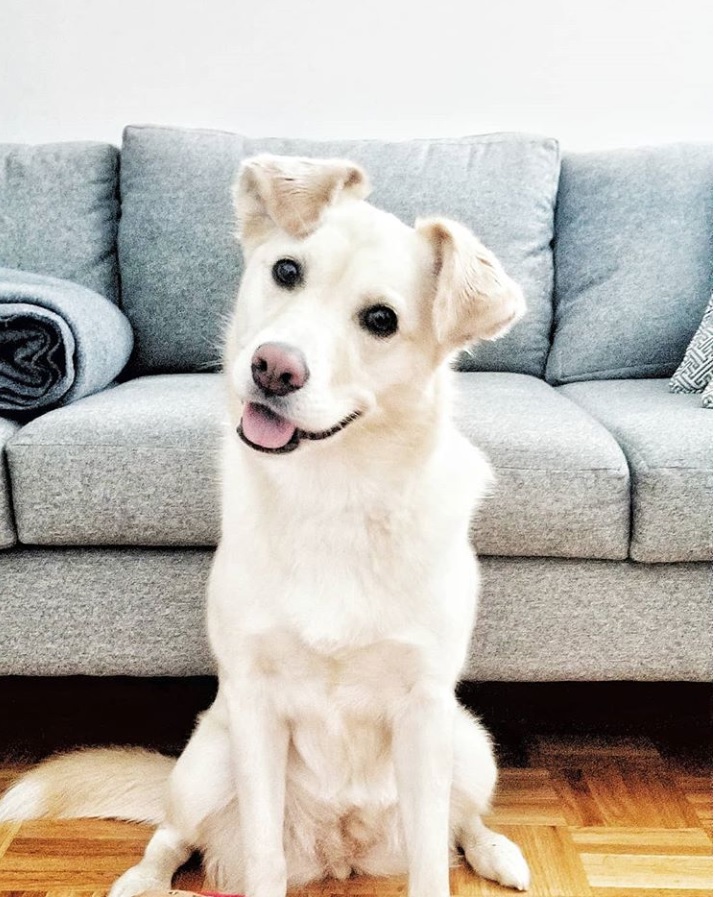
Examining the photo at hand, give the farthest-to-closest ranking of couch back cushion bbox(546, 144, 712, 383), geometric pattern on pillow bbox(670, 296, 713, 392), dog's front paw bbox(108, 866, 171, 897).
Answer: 1. couch back cushion bbox(546, 144, 712, 383)
2. geometric pattern on pillow bbox(670, 296, 713, 392)
3. dog's front paw bbox(108, 866, 171, 897)

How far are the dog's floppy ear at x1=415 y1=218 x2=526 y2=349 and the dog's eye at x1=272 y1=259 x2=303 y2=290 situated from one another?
188mm

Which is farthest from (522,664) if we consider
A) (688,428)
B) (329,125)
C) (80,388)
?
(329,125)

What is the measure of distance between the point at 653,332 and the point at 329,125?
3.84ft

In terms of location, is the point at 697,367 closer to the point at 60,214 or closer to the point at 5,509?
the point at 5,509

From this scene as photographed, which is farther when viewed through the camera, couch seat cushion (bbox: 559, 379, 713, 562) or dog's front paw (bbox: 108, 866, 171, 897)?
couch seat cushion (bbox: 559, 379, 713, 562)

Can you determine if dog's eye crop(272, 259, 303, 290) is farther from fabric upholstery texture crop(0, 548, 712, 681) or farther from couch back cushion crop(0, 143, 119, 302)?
couch back cushion crop(0, 143, 119, 302)

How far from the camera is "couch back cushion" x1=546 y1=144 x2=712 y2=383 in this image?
2.16 m

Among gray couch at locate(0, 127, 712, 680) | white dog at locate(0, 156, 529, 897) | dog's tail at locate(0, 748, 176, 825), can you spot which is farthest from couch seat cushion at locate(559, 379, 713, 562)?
dog's tail at locate(0, 748, 176, 825)

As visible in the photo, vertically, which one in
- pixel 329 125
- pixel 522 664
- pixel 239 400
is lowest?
pixel 522 664

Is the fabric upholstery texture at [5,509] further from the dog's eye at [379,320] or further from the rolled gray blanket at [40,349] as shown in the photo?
the dog's eye at [379,320]

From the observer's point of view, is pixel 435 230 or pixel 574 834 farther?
pixel 574 834

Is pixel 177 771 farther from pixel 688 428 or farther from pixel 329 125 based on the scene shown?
pixel 329 125

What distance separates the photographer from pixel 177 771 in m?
1.29

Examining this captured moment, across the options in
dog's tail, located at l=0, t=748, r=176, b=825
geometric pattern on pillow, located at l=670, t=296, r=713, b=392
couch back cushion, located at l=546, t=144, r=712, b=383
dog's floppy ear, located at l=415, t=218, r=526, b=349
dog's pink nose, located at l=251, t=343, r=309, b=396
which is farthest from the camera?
couch back cushion, located at l=546, t=144, r=712, b=383
